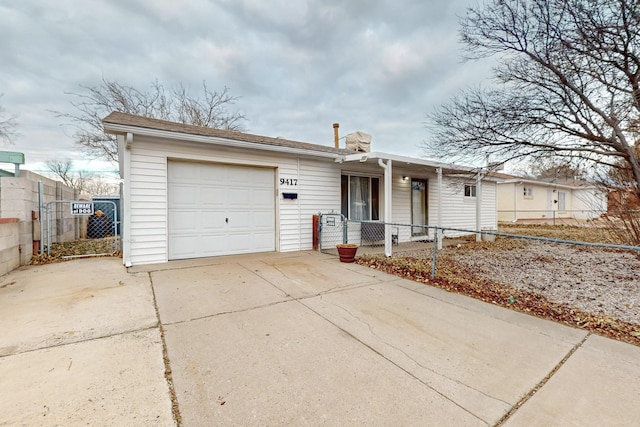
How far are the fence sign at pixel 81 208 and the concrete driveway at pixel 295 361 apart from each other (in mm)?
→ 2822

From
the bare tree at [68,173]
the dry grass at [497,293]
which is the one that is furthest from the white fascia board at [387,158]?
the bare tree at [68,173]

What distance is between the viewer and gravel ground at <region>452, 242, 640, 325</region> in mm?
4125

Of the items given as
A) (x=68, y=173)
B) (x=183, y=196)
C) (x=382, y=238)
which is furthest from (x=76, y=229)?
(x=68, y=173)

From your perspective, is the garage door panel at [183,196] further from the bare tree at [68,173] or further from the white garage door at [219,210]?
the bare tree at [68,173]

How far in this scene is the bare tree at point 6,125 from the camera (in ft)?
49.0

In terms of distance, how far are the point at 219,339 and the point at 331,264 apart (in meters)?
3.64

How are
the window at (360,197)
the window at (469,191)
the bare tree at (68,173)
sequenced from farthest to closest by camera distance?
the bare tree at (68,173), the window at (469,191), the window at (360,197)

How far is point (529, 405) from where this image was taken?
6.22 feet

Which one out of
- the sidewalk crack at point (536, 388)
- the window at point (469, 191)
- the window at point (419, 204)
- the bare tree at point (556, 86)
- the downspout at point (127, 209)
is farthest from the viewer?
the window at point (469, 191)

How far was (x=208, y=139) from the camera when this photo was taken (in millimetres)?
6051

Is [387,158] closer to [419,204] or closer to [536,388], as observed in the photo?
[419,204]

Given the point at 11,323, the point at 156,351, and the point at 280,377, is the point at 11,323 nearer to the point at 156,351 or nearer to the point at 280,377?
the point at 156,351

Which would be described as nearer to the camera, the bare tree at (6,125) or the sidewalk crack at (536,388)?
the sidewalk crack at (536,388)

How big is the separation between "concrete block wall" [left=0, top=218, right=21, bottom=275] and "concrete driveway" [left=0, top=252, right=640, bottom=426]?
1.13 metres
